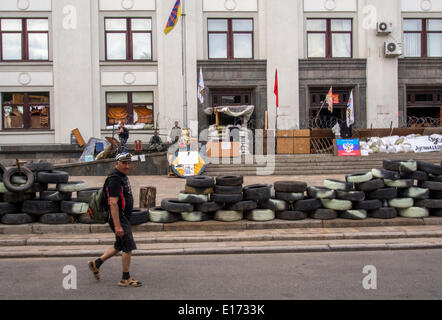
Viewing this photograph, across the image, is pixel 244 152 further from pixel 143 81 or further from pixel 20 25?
pixel 20 25

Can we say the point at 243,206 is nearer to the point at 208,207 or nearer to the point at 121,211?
the point at 208,207

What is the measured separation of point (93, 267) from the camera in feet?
18.6

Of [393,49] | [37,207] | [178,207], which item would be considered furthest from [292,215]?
[393,49]

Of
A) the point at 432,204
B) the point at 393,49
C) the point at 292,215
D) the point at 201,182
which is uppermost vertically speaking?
the point at 393,49

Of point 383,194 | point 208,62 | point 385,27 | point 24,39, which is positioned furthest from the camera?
point 385,27

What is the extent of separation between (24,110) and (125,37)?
702 centimetres

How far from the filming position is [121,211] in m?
5.52

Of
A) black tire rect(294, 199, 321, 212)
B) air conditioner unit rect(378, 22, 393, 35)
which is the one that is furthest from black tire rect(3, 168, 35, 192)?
air conditioner unit rect(378, 22, 393, 35)

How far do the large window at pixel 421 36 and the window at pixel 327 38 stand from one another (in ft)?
11.3

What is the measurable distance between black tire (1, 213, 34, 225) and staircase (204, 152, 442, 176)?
9.67m

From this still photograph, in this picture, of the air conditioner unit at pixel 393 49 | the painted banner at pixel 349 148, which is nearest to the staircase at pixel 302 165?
the painted banner at pixel 349 148

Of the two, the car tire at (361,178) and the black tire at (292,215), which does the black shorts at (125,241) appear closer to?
the black tire at (292,215)

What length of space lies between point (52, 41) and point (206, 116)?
955 cm

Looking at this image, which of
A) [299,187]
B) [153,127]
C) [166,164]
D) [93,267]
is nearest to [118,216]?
[93,267]
